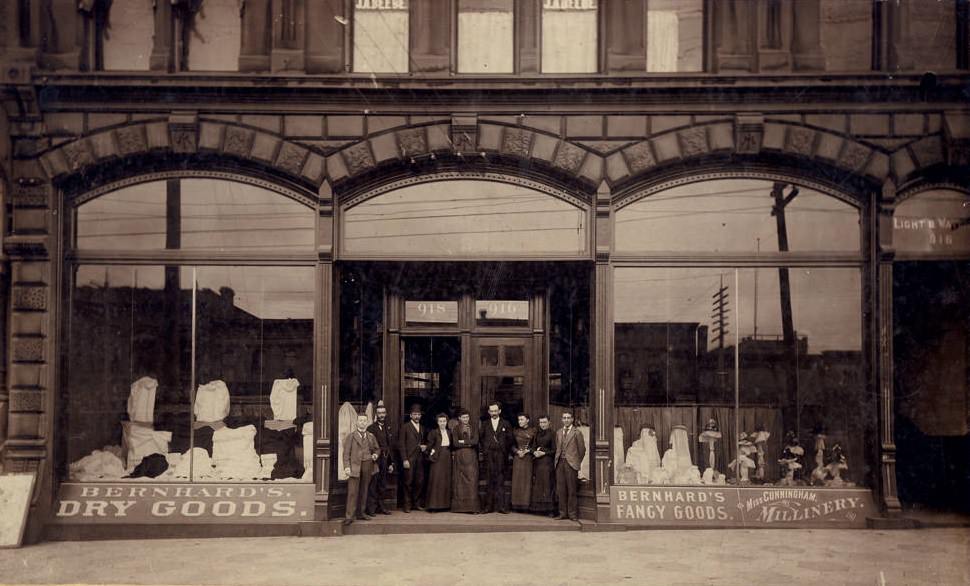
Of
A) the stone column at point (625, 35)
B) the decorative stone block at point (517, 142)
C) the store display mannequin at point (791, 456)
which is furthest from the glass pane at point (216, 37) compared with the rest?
the store display mannequin at point (791, 456)

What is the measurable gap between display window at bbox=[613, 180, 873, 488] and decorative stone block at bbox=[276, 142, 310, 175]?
4.17 meters

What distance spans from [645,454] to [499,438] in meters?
2.02

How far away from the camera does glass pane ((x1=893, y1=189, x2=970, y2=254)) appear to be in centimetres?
1292

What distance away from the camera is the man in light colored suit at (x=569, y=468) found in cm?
1306

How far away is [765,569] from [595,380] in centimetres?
351

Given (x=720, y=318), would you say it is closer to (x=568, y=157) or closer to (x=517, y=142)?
(x=568, y=157)

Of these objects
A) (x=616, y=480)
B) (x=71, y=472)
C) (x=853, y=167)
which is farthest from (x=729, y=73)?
(x=71, y=472)

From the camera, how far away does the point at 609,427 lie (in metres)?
12.9

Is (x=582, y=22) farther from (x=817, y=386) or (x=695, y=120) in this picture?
(x=817, y=386)

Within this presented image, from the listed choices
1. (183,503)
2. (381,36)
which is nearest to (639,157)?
(381,36)

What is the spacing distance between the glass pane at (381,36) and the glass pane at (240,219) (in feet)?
6.85

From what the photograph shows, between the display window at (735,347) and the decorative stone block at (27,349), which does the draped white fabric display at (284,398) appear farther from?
the display window at (735,347)

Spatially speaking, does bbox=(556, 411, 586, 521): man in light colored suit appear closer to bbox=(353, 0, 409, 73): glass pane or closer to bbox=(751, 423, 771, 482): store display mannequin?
bbox=(751, 423, 771, 482): store display mannequin

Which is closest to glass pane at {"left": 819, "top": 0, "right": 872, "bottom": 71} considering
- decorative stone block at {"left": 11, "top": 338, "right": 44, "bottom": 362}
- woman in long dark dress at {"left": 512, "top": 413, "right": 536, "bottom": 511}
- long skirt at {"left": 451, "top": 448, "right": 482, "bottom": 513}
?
woman in long dark dress at {"left": 512, "top": 413, "right": 536, "bottom": 511}
